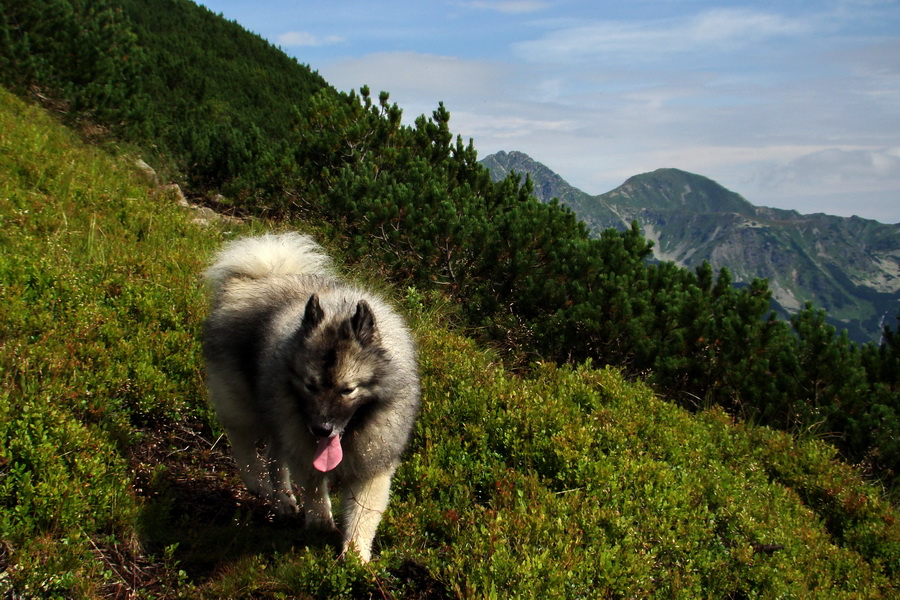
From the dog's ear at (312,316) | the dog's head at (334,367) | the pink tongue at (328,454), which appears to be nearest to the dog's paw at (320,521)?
the pink tongue at (328,454)

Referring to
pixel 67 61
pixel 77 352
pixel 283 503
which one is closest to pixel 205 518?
pixel 283 503

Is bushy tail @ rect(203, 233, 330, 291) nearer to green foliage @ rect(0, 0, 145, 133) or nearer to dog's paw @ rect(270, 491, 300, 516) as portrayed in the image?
dog's paw @ rect(270, 491, 300, 516)

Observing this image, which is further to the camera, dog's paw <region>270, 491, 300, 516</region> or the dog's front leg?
dog's paw <region>270, 491, 300, 516</region>

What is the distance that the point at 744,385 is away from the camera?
25.3 ft

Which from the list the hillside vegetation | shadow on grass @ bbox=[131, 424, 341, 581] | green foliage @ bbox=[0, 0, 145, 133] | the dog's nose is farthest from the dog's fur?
green foliage @ bbox=[0, 0, 145, 133]

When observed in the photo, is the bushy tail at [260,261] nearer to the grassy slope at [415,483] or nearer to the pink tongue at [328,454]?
the grassy slope at [415,483]

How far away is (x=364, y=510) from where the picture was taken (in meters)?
3.59

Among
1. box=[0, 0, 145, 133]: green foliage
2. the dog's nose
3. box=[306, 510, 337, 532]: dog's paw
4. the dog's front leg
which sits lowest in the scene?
box=[306, 510, 337, 532]: dog's paw

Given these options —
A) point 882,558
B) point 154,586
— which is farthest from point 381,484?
point 882,558

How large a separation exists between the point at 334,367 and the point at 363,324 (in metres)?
0.28

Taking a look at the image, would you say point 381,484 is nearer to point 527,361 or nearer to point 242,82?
point 527,361

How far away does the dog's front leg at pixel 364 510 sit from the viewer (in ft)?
11.6

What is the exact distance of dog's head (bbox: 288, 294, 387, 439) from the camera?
3225 mm

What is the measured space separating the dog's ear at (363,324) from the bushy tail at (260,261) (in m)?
1.56
